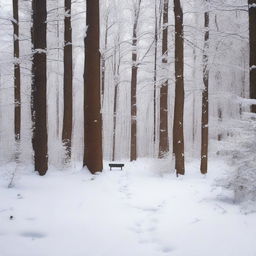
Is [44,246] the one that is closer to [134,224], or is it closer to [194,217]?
[134,224]

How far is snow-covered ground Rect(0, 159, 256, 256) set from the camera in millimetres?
3721

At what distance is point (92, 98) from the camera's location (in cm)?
1002

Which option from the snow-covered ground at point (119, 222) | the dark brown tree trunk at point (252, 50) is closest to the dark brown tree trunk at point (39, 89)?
the snow-covered ground at point (119, 222)

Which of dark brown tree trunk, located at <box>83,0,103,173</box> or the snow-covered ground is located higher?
dark brown tree trunk, located at <box>83,0,103,173</box>

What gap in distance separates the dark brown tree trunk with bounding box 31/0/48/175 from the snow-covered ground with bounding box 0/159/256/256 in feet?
6.75

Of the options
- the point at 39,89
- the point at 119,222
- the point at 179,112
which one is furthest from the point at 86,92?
the point at 119,222

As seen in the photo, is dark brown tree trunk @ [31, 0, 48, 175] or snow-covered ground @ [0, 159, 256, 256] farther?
dark brown tree trunk @ [31, 0, 48, 175]

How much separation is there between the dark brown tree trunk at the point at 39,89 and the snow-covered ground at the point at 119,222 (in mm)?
2058

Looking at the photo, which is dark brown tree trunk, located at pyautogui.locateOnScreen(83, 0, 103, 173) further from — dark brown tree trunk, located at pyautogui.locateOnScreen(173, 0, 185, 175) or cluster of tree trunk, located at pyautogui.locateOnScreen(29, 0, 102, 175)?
dark brown tree trunk, located at pyautogui.locateOnScreen(173, 0, 185, 175)

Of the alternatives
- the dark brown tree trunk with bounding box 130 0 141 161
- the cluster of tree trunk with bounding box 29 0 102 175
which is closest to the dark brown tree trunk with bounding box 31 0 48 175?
the cluster of tree trunk with bounding box 29 0 102 175

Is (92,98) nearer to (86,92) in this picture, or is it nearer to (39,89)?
(86,92)

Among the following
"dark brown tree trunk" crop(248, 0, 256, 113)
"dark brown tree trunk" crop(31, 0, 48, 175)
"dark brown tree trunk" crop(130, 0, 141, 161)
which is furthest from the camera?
"dark brown tree trunk" crop(130, 0, 141, 161)

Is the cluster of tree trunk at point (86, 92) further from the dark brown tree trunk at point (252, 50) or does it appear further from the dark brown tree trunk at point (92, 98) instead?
the dark brown tree trunk at point (252, 50)

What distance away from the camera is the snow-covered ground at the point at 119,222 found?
3.72m
